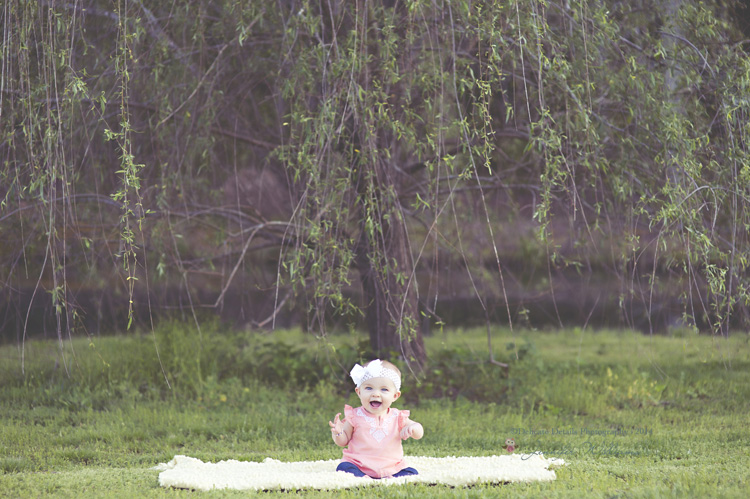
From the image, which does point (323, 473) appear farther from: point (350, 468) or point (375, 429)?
point (375, 429)

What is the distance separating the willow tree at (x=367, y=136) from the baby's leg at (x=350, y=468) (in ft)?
3.43

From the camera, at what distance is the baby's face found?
365cm

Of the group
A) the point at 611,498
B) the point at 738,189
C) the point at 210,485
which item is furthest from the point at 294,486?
the point at 738,189

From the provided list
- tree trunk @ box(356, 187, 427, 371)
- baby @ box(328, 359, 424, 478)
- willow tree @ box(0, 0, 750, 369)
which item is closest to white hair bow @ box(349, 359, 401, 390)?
baby @ box(328, 359, 424, 478)

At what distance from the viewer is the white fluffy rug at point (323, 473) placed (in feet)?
11.3

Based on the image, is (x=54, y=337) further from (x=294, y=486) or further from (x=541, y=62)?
(x=541, y=62)

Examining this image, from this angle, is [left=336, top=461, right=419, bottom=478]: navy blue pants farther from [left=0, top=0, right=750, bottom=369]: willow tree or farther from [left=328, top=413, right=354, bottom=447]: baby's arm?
[left=0, top=0, right=750, bottom=369]: willow tree

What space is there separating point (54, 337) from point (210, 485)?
10.4ft

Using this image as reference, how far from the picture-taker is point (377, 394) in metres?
3.64

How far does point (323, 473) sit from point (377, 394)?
0.42 meters

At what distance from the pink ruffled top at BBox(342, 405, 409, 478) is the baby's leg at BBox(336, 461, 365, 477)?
15mm

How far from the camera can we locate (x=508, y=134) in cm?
624

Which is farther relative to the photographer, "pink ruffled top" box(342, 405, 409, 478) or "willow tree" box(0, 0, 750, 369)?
"willow tree" box(0, 0, 750, 369)

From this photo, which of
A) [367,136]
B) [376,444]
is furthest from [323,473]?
[367,136]
